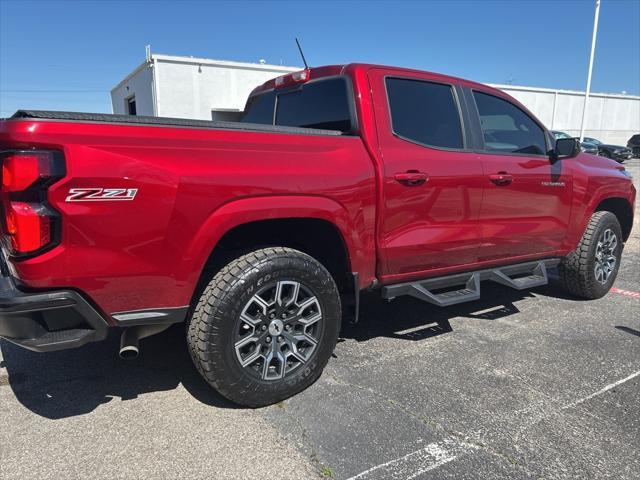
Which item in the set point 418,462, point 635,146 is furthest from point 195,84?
point 635,146

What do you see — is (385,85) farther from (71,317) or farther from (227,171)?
(71,317)

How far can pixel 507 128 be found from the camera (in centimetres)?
419

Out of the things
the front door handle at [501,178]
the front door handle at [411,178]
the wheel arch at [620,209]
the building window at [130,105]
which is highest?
the building window at [130,105]

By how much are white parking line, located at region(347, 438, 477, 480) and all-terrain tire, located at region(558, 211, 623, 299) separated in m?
2.99

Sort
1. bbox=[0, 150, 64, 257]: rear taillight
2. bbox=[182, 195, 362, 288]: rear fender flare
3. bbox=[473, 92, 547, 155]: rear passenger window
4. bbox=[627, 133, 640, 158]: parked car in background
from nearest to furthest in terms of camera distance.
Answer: bbox=[0, 150, 64, 257]: rear taillight → bbox=[182, 195, 362, 288]: rear fender flare → bbox=[473, 92, 547, 155]: rear passenger window → bbox=[627, 133, 640, 158]: parked car in background

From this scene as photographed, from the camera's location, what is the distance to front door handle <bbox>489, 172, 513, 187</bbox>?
3766 millimetres

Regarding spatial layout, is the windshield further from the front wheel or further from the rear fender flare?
the front wheel

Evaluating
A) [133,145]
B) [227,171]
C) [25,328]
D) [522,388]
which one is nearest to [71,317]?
[25,328]

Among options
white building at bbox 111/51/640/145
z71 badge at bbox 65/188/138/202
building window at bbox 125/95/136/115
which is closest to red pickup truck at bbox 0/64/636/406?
z71 badge at bbox 65/188/138/202

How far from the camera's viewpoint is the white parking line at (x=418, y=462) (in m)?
2.26

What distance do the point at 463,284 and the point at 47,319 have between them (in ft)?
9.62

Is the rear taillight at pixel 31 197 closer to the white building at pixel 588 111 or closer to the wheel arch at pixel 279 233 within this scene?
the wheel arch at pixel 279 233

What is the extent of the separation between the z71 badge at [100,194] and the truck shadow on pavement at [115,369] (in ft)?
4.43

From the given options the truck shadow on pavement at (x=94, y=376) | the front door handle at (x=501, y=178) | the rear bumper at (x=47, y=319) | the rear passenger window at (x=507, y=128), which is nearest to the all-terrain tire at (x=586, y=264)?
the rear passenger window at (x=507, y=128)
